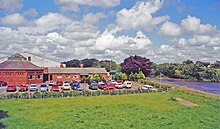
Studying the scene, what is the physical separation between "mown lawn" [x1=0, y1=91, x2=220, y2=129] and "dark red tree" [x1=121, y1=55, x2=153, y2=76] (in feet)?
116

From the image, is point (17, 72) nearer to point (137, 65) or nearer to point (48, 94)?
point (48, 94)

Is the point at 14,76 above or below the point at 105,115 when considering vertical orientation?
above

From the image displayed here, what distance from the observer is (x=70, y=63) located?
11644 cm

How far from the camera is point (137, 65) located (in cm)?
6581

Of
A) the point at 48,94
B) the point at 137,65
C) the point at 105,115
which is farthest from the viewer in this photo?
the point at 137,65

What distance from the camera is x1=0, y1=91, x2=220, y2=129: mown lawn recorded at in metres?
19.5

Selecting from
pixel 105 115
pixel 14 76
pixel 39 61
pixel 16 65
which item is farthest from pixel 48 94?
pixel 39 61

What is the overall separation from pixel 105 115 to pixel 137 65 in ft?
144

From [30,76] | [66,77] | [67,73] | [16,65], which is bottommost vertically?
[66,77]

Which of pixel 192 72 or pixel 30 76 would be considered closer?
pixel 30 76

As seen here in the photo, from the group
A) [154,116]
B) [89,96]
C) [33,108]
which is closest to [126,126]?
[154,116]

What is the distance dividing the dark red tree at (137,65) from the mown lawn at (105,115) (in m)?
35.3

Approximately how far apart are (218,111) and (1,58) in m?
47.8

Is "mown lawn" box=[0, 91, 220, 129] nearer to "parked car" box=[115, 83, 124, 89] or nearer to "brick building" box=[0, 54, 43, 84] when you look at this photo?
"parked car" box=[115, 83, 124, 89]
